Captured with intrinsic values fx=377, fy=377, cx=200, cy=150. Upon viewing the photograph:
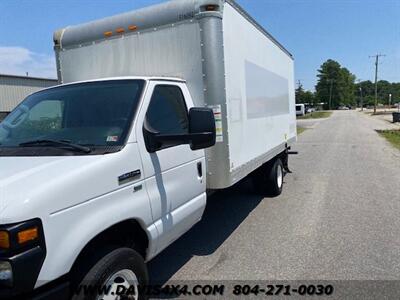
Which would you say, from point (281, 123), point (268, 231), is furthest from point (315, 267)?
point (281, 123)

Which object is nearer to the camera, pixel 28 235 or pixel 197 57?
pixel 28 235

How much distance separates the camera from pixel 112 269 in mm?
2787

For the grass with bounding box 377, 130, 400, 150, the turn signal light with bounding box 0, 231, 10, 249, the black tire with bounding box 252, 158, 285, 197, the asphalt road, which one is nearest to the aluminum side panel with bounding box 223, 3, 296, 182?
the black tire with bounding box 252, 158, 285, 197

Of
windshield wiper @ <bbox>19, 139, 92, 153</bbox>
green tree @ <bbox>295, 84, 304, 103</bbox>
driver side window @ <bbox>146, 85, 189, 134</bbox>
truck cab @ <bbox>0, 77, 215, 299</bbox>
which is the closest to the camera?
truck cab @ <bbox>0, 77, 215, 299</bbox>

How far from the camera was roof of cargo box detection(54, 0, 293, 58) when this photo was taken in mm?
4367

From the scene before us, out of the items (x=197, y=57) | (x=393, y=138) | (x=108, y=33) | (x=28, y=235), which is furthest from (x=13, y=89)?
(x=28, y=235)

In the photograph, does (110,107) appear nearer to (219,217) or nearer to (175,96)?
(175,96)

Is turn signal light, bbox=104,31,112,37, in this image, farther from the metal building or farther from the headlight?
the metal building

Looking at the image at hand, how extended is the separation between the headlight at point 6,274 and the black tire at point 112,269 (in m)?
0.53

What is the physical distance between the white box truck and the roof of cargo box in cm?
2

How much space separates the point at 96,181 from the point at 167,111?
1339 mm

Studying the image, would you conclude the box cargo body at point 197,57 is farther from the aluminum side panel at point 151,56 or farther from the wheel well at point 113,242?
the wheel well at point 113,242

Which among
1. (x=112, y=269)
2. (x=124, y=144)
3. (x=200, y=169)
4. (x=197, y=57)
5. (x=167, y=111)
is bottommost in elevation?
(x=112, y=269)

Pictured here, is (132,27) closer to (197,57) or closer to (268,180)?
(197,57)
